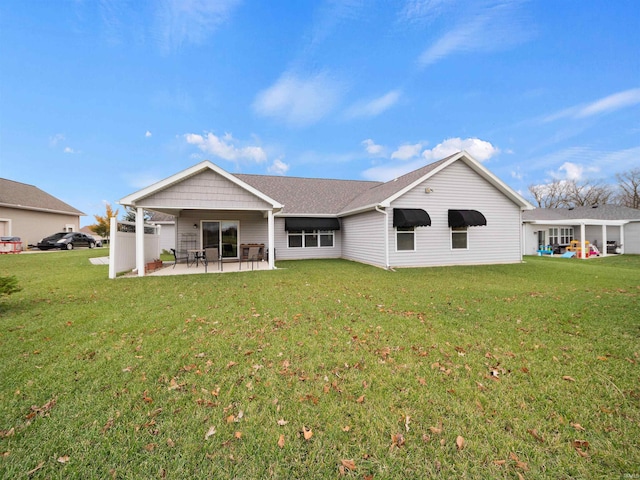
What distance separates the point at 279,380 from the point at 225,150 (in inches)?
1158

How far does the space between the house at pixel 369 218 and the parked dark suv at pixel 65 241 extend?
1777 cm

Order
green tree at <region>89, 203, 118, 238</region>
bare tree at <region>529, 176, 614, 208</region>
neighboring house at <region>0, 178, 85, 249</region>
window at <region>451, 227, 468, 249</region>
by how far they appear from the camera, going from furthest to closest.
→ bare tree at <region>529, 176, 614, 208</region> → green tree at <region>89, 203, 118, 238</region> → neighboring house at <region>0, 178, 85, 249</region> → window at <region>451, 227, 468, 249</region>

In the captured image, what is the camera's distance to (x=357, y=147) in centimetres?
2497

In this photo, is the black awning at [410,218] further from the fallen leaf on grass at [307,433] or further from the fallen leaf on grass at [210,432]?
the fallen leaf on grass at [210,432]

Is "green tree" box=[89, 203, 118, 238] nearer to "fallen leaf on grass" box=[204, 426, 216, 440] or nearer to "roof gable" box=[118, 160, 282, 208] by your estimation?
"roof gable" box=[118, 160, 282, 208]

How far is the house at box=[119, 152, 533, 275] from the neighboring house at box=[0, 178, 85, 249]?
20.3m

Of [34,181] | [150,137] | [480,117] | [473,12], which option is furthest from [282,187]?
[34,181]

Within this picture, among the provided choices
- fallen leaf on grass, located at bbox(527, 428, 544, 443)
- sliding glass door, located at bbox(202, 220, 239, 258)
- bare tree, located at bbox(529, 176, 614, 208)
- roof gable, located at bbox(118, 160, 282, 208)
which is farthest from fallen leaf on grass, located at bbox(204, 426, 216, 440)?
bare tree, located at bbox(529, 176, 614, 208)

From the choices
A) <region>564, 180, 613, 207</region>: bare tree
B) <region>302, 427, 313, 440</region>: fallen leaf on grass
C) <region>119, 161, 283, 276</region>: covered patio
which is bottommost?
<region>302, 427, 313, 440</region>: fallen leaf on grass

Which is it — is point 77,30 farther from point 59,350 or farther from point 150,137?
point 59,350

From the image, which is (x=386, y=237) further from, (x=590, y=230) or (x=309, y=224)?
(x=590, y=230)

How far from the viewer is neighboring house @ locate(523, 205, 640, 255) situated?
22156mm

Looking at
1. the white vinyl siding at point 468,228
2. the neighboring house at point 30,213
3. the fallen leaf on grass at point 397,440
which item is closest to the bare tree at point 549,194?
the white vinyl siding at point 468,228

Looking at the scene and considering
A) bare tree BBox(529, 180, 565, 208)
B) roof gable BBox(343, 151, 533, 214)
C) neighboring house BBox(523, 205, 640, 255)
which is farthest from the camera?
bare tree BBox(529, 180, 565, 208)
